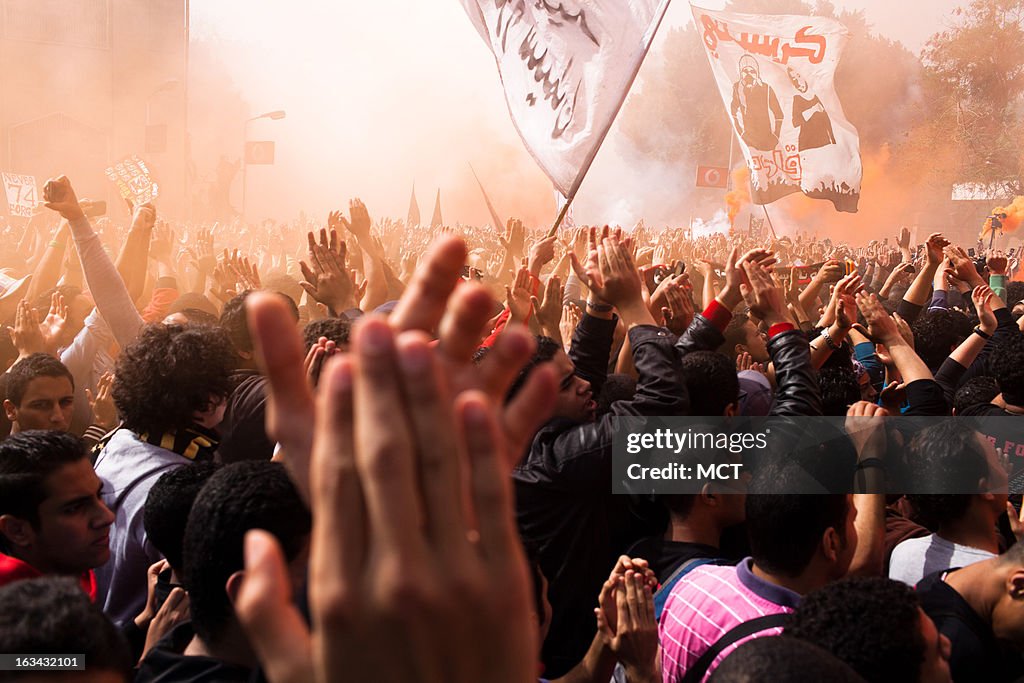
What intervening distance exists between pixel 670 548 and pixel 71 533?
1628 mm

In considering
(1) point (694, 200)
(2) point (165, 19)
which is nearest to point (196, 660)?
(2) point (165, 19)

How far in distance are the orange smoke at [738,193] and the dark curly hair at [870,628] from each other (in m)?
18.0

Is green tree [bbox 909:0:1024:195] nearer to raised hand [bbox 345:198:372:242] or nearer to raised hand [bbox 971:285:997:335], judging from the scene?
raised hand [bbox 971:285:997:335]

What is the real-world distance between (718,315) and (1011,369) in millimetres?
1235

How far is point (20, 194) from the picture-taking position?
9328 mm

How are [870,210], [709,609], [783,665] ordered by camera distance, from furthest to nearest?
[870,210] < [709,609] < [783,665]

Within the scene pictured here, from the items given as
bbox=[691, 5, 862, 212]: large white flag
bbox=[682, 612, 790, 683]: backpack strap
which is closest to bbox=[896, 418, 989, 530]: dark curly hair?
bbox=[682, 612, 790, 683]: backpack strap

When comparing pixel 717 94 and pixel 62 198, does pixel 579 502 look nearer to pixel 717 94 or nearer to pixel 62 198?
pixel 62 198

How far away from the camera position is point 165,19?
13.0 metres

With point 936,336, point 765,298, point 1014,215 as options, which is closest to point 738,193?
point 1014,215

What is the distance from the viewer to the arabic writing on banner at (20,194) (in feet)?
30.2

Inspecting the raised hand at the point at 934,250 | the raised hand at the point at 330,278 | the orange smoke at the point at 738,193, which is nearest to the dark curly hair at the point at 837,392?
the raised hand at the point at 330,278

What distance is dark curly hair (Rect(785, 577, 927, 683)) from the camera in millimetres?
1526

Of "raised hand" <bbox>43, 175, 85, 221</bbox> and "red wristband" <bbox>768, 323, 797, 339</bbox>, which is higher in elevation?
"raised hand" <bbox>43, 175, 85, 221</bbox>
